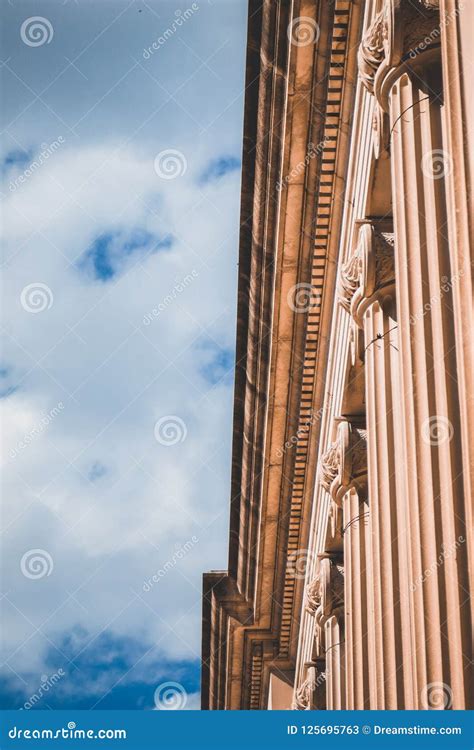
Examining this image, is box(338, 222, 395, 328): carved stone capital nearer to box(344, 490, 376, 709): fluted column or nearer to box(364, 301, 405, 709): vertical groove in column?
box(364, 301, 405, 709): vertical groove in column

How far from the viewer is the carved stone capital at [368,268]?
52.8ft

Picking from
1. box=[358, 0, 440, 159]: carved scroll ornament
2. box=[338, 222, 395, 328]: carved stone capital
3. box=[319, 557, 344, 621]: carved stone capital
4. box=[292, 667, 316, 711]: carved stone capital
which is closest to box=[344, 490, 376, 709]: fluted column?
box=[319, 557, 344, 621]: carved stone capital

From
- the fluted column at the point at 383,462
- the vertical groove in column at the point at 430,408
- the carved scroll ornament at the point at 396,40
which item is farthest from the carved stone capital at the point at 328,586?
the vertical groove in column at the point at 430,408

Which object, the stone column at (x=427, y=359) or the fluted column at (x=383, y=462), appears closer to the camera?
the stone column at (x=427, y=359)

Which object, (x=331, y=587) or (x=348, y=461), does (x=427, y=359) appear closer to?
(x=348, y=461)

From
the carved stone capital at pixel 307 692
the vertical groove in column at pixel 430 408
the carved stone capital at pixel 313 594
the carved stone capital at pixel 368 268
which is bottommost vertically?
the vertical groove in column at pixel 430 408

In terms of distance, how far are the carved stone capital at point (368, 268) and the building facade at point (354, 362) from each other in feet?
0.12

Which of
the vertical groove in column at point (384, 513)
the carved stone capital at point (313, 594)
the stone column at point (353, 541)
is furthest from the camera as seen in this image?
the carved stone capital at point (313, 594)

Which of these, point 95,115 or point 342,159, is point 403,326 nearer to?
point 342,159

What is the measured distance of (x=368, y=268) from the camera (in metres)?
16.1

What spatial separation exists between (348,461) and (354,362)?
5.69ft

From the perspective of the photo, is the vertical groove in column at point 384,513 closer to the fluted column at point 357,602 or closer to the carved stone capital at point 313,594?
the fluted column at point 357,602

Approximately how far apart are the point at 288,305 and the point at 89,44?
226 inches

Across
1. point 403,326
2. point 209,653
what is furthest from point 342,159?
point 209,653
